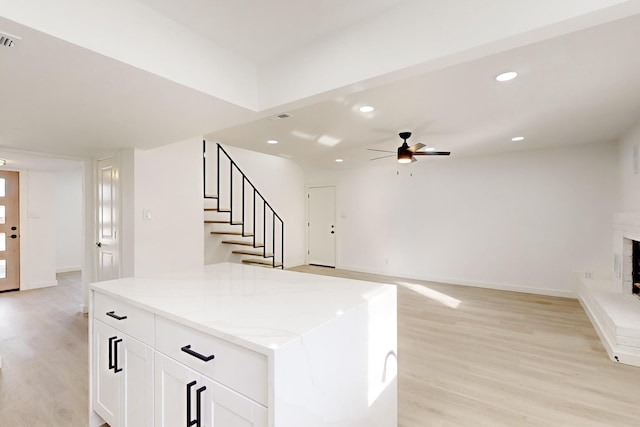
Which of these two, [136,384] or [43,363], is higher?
[136,384]

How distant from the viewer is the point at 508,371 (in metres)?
2.59

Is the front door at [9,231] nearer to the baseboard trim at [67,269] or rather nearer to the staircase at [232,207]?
the baseboard trim at [67,269]

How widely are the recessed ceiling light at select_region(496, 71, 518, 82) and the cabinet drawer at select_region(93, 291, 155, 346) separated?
9.28ft

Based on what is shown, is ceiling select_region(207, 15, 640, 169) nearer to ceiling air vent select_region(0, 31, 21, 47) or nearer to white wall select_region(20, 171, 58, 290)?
ceiling air vent select_region(0, 31, 21, 47)

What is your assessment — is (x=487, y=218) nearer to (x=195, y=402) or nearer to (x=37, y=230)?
(x=195, y=402)

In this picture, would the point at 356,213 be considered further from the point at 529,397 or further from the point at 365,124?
the point at 529,397

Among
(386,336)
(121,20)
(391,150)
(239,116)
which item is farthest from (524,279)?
(121,20)

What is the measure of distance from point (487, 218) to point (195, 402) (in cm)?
564

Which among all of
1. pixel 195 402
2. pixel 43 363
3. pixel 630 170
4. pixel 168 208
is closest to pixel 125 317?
pixel 195 402

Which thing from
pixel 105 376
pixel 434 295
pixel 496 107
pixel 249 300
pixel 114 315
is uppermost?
pixel 496 107

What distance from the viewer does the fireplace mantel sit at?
2.77 meters

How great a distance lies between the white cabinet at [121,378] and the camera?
143 cm

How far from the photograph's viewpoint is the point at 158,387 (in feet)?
4.43

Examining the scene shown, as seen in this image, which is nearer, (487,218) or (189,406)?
(189,406)
